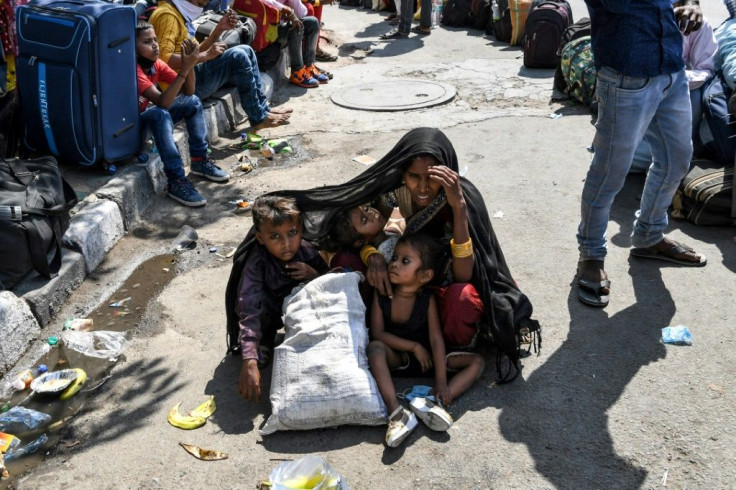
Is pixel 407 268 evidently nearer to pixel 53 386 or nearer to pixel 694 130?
pixel 53 386

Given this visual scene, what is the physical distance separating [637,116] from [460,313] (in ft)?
4.11

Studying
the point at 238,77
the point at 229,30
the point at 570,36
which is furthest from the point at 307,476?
the point at 570,36

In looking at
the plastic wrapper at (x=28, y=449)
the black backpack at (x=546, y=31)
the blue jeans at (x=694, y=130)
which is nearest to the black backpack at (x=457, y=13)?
the black backpack at (x=546, y=31)

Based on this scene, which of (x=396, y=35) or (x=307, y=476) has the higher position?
(x=396, y=35)

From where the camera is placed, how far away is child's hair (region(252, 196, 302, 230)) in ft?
10.6

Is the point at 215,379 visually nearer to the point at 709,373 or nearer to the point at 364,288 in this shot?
the point at 364,288

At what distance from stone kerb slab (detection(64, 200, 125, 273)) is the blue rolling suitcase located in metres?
0.45

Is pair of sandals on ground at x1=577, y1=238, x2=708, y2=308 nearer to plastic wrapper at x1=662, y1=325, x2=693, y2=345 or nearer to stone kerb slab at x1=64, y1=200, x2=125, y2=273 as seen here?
plastic wrapper at x1=662, y1=325, x2=693, y2=345

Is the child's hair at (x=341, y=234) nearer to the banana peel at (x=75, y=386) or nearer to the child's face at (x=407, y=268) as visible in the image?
the child's face at (x=407, y=268)

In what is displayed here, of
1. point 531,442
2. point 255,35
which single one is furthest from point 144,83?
point 531,442

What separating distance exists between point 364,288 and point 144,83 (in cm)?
266

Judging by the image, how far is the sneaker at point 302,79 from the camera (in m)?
7.77

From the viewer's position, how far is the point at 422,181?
10.6ft

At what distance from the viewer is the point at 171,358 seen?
3438 millimetres
